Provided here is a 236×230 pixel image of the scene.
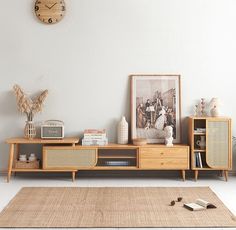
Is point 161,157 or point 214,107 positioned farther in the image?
point 214,107

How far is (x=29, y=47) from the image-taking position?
234 inches

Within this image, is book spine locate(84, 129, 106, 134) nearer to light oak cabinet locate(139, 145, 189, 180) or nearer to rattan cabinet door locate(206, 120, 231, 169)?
light oak cabinet locate(139, 145, 189, 180)

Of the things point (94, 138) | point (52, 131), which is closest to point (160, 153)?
point (94, 138)

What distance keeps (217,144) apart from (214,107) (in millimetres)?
489

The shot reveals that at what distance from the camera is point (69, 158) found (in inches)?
221

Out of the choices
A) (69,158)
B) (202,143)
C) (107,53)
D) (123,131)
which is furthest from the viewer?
(107,53)

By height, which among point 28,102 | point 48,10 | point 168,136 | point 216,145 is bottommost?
point 216,145

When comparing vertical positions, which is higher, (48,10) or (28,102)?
(48,10)

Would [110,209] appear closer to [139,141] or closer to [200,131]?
[139,141]

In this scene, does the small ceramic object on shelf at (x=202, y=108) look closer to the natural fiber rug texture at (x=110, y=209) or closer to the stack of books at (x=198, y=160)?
the stack of books at (x=198, y=160)

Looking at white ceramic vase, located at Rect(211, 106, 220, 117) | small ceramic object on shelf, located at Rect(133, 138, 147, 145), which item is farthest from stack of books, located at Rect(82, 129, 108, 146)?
white ceramic vase, located at Rect(211, 106, 220, 117)

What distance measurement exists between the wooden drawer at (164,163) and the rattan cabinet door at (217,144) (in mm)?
315

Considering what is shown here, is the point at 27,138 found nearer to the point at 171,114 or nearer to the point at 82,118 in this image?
the point at 82,118

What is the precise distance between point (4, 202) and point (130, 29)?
2.79 m
